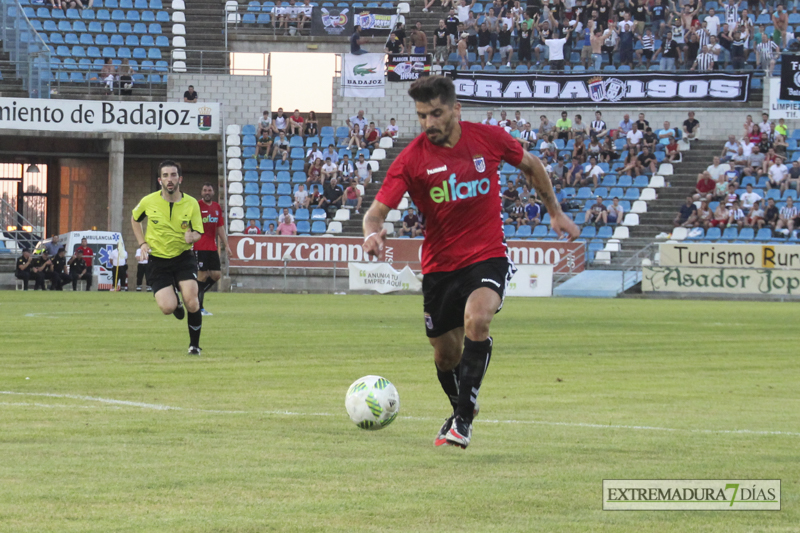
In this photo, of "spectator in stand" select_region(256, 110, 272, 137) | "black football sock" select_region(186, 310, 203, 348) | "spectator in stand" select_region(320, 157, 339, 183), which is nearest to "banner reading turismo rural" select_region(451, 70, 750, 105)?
"spectator in stand" select_region(320, 157, 339, 183)

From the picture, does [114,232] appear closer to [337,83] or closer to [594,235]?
[337,83]

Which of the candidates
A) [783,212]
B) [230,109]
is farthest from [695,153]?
[230,109]

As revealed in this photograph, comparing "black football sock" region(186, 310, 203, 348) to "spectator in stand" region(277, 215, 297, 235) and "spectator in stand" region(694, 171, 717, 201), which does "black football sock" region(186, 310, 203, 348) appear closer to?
"spectator in stand" region(277, 215, 297, 235)

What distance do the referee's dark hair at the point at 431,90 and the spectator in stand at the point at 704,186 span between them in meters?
30.9

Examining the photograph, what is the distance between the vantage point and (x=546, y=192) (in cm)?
740

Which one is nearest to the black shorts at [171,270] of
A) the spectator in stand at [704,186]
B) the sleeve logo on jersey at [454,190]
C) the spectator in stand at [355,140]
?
the sleeve logo on jersey at [454,190]

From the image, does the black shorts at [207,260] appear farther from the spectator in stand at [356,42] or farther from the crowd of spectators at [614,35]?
the crowd of spectators at [614,35]

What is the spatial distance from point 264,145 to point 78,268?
26.6 feet

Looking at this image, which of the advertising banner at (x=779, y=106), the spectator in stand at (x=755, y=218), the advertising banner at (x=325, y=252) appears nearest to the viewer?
the spectator in stand at (x=755, y=218)

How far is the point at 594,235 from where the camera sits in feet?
119

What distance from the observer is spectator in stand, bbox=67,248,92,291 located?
3591 centimetres

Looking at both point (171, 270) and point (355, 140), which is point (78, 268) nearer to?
point (355, 140)

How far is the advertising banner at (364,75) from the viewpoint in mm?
41781

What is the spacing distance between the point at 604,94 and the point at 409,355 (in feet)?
93.7
